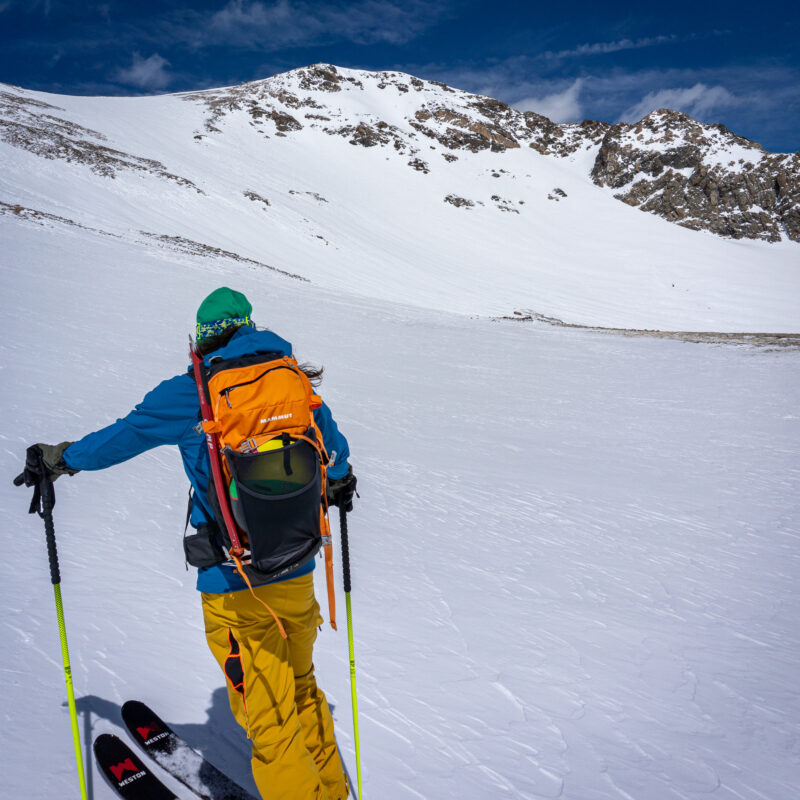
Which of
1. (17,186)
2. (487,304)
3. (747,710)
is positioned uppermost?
(17,186)

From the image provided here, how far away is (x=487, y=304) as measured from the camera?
2912 centimetres

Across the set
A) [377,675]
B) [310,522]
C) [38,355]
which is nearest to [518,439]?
[377,675]

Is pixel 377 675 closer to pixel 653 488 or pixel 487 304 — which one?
pixel 653 488

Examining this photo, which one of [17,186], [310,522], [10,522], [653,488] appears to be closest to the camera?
[310,522]

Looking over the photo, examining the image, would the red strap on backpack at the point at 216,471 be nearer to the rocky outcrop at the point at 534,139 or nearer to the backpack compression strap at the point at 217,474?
the backpack compression strap at the point at 217,474

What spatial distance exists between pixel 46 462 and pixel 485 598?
2869 millimetres

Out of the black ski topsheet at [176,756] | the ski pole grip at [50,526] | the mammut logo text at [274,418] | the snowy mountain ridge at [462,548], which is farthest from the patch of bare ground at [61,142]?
the mammut logo text at [274,418]

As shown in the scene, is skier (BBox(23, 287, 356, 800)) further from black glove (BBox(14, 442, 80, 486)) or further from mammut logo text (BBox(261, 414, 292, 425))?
mammut logo text (BBox(261, 414, 292, 425))

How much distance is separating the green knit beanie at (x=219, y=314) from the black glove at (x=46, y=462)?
0.61 meters

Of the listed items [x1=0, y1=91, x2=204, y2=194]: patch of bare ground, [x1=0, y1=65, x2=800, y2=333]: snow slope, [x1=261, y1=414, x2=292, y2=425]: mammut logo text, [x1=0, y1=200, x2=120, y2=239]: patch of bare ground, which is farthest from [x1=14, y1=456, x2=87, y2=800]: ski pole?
[x1=0, y1=91, x2=204, y2=194]: patch of bare ground

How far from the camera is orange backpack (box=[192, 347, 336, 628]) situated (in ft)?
5.12

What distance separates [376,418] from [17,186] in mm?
22771

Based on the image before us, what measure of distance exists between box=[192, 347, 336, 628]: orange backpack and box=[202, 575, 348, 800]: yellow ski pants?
21cm

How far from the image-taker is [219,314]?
1779 millimetres
